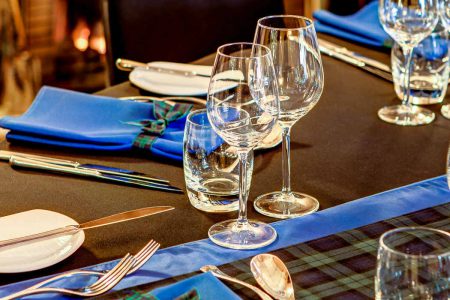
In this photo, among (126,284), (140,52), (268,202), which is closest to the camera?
(126,284)

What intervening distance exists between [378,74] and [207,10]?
584mm

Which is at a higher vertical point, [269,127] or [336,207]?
[269,127]

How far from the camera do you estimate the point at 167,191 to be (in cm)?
110

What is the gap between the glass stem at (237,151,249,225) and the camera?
968 millimetres

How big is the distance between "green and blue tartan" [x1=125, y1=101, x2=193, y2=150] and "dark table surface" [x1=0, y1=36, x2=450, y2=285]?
27mm

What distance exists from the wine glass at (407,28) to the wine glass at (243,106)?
0.46m

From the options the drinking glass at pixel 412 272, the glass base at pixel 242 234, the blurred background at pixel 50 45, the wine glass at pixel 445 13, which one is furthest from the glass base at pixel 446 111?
the blurred background at pixel 50 45

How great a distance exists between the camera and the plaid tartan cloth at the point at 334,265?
84 cm

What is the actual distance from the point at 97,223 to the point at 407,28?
64 cm

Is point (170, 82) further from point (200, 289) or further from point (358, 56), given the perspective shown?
point (200, 289)

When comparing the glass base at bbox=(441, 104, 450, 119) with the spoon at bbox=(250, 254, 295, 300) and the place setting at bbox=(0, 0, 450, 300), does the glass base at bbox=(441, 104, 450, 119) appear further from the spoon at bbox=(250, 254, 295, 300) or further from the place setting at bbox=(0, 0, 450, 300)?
the spoon at bbox=(250, 254, 295, 300)

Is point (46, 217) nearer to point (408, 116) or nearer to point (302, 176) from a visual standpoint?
point (302, 176)

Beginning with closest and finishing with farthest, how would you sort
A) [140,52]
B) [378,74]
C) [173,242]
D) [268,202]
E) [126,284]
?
[126,284], [173,242], [268,202], [378,74], [140,52]

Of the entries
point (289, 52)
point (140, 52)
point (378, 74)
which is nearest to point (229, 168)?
point (289, 52)
